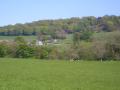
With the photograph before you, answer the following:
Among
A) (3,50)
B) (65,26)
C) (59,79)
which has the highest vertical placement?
(65,26)

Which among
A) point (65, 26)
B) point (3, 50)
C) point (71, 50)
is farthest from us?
point (65, 26)

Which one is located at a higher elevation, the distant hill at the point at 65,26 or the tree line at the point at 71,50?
the distant hill at the point at 65,26

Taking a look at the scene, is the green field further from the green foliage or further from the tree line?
the green foliage

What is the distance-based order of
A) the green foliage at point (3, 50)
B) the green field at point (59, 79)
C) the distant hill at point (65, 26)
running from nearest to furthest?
the green field at point (59, 79)
the green foliage at point (3, 50)
the distant hill at point (65, 26)

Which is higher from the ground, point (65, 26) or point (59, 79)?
point (65, 26)

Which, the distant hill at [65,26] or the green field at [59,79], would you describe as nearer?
the green field at [59,79]

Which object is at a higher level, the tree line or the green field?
the green field

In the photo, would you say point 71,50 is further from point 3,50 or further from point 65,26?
point 65,26

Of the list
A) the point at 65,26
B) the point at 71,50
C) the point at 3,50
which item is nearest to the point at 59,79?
the point at 71,50

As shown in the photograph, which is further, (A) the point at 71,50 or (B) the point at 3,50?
(B) the point at 3,50

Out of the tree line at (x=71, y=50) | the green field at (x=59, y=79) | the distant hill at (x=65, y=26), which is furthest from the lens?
the distant hill at (x=65, y=26)

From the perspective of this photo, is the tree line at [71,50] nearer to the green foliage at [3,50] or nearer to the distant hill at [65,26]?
the green foliage at [3,50]

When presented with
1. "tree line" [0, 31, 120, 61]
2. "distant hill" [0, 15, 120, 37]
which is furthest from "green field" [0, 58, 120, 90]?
"distant hill" [0, 15, 120, 37]

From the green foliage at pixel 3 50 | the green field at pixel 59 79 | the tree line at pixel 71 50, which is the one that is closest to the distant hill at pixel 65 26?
the tree line at pixel 71 50
